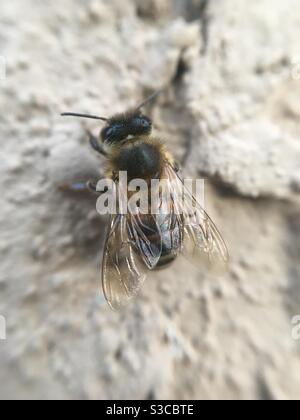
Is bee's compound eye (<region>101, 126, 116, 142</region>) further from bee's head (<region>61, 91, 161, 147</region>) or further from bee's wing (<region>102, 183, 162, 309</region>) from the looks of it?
bee's wing (<region>102, 183, 162, 309</region>)

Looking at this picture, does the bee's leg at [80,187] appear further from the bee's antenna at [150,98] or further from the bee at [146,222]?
the bee's antenna at [150,98]

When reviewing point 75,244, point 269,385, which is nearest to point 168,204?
point 75,244

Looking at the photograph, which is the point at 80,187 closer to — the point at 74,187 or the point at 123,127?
the point at 74,187

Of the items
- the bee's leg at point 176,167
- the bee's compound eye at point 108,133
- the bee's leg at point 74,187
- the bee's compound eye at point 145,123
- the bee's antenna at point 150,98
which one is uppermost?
the bee's antenna at point 150,98

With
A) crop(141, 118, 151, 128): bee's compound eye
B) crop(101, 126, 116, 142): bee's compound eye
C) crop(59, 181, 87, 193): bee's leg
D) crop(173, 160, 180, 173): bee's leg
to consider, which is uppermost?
crop(141, 118, 151, 128): bee's compound eye

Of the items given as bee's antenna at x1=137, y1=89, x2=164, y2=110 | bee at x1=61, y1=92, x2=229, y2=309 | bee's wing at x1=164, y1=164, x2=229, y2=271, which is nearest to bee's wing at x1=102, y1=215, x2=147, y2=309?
bee at x1=61, y1=92, x2=229, y2=309

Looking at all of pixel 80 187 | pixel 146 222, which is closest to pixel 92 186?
pixel 80 187

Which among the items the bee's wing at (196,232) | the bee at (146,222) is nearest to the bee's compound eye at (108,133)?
the bee at (146,222)
